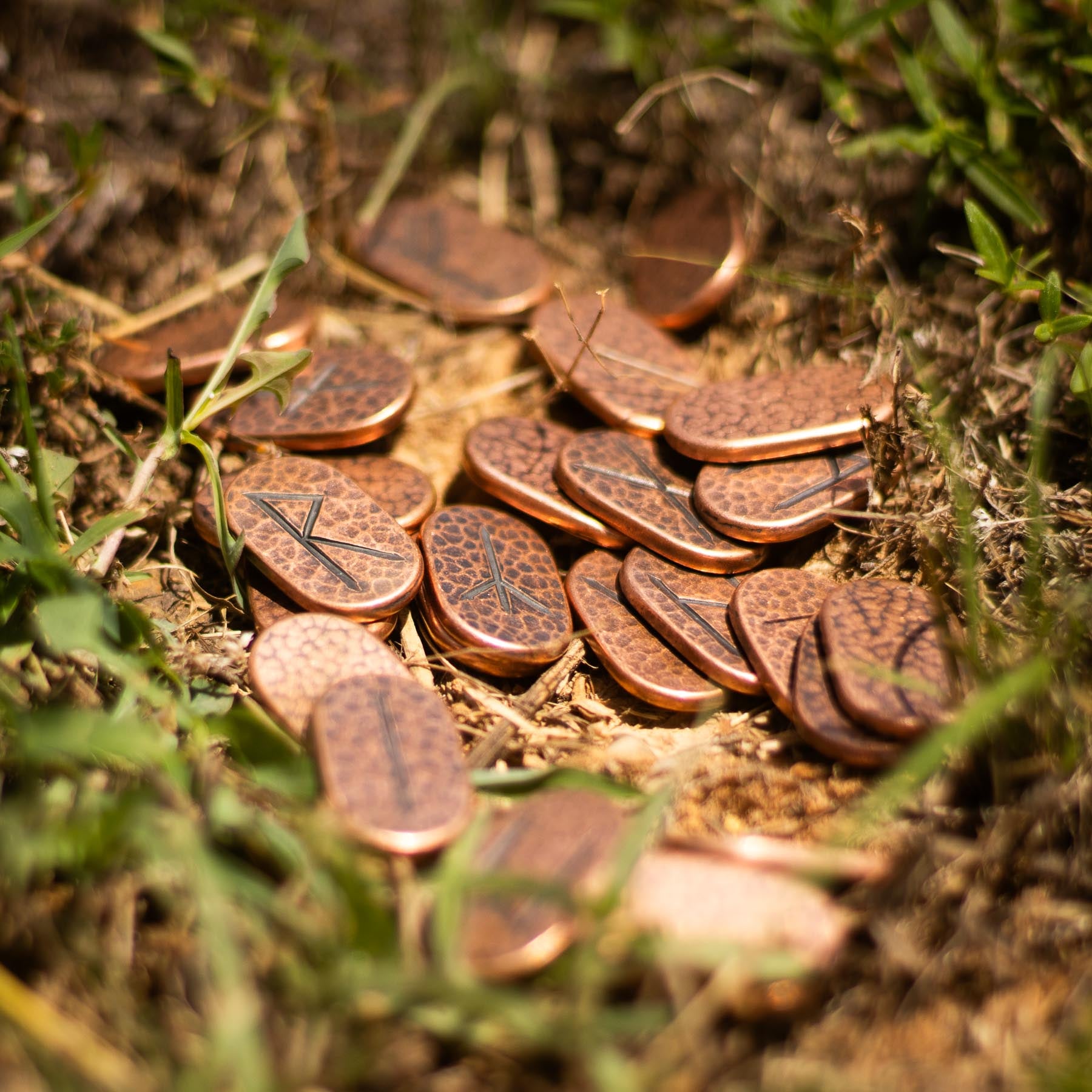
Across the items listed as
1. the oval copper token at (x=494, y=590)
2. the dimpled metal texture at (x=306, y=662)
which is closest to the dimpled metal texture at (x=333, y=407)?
the oval copper token at (x=494, y=590)

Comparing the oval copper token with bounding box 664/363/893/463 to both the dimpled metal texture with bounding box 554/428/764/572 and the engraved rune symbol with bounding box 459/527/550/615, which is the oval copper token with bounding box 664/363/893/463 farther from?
the engraved rune symbol with bounding box 459/527/550/615

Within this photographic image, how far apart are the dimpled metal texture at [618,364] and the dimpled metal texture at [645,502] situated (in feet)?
0.39

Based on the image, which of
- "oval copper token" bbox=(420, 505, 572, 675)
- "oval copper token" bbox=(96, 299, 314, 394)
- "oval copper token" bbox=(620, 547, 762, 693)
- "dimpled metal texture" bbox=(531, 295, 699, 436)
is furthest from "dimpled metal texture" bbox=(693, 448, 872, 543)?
"oval copper token" bbox=(96, 299, 314, 394)

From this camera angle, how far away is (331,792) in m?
1.22

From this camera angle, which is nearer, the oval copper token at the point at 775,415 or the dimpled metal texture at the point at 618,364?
the oval copper token at the point at 775,415

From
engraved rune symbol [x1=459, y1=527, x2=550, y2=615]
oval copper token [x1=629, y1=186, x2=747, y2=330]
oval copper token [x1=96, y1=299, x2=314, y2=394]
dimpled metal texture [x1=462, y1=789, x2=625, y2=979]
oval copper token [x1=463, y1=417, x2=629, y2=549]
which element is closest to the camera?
dimpled metal texture [x1=462, y1=789, x2=625, y2=979]

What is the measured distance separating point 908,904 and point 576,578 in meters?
0.83

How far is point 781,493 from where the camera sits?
1.74m

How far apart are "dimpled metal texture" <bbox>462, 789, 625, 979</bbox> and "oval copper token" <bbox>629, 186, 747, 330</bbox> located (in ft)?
4.54

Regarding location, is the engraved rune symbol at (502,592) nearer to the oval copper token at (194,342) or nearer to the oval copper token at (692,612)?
the oval copper token at (692,612)

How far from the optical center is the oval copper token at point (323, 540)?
5.24 feet

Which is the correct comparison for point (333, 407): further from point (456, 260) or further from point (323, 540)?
point (456, 260)

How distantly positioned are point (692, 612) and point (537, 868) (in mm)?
644

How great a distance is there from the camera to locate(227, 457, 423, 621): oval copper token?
5.24 feet
